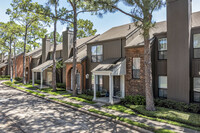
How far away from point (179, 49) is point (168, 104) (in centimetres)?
423

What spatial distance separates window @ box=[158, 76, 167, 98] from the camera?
11.8 metres

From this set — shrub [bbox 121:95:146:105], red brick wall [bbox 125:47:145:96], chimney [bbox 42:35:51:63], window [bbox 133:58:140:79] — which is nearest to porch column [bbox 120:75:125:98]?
red brick wall [bbox 125:47:145:96]

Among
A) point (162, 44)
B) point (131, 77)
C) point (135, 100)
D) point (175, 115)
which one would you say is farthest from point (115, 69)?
point (175, 115)

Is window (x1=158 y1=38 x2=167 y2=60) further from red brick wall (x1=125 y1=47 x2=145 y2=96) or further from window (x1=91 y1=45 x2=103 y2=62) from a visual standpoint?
window (x1=91 y1=45 x2=103 y2=62)

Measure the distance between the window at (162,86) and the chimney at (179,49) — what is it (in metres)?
0.74

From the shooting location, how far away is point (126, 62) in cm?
1335

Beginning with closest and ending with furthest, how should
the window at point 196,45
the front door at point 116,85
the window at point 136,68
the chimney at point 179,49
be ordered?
the chimney at point 179,49, the window at point 196,45, the window at point 136,68, the front door at point 116,85

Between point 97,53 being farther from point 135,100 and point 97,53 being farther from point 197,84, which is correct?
point 197,84

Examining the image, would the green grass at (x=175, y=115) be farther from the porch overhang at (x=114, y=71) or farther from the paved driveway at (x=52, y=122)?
the porch overhang at (x=114, y=71)

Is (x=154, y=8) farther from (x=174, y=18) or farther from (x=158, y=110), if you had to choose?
(x=158, y=110)

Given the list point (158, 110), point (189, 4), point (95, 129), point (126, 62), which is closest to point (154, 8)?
point (189, 4)

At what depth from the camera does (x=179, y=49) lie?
34.9 ft

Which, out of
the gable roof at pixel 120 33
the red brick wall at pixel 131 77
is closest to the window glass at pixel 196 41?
the red brick wall at pixel 131 77

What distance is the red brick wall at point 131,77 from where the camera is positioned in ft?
40.1
